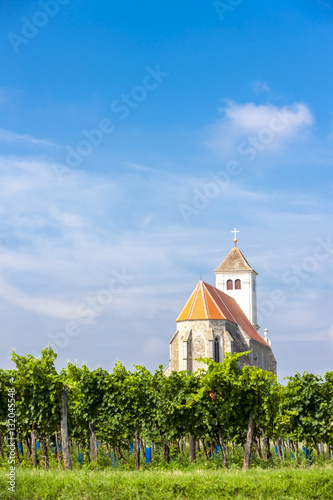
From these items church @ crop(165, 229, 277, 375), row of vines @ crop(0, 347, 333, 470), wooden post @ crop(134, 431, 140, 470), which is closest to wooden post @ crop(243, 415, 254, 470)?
row of vines @ crop(0, 347, 333, 470)

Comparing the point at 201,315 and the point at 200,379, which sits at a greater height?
the point at 201,315

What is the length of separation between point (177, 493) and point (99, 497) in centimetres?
203

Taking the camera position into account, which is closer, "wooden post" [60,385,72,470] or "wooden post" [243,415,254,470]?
"wooden post" [60,385,72,470]

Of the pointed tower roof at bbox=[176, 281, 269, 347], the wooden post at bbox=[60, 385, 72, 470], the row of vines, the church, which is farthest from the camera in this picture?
the pointed tower roof at bbox=[176, 281, 269, 347]

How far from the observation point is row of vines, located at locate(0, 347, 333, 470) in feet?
67.4

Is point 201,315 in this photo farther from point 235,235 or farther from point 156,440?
point 156,440

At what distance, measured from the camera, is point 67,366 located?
81.3 ft

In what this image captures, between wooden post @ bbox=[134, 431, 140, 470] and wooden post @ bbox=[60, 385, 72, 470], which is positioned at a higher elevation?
wooden post @ bbox=[60, 385, 72, 470]

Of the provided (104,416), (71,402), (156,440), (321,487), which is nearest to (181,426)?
(156,440)

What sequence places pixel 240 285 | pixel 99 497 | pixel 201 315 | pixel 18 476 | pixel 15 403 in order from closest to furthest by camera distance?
pixel 99 497
pixel 18 476
pixel 15 403
pixel 201 315
pixel 240 285

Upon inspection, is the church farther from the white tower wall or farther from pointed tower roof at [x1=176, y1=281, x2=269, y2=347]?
the white tower wall

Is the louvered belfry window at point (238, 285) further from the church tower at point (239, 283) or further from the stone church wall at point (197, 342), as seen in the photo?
the stone church wall at point (197, 342)

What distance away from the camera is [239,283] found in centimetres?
7725

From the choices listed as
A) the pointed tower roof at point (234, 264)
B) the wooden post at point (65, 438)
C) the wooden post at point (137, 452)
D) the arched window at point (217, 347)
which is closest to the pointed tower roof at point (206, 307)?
the arched window at point (217, 347)
